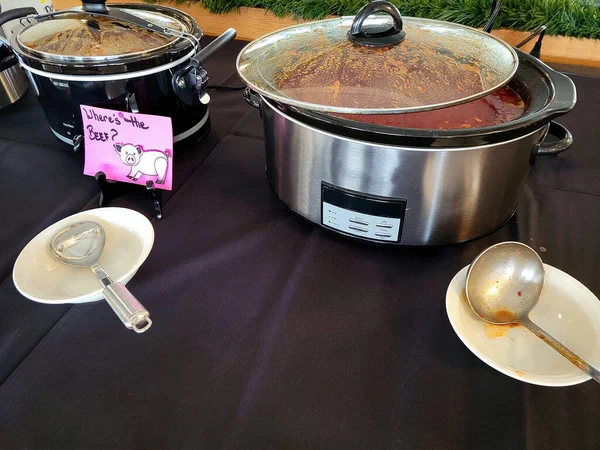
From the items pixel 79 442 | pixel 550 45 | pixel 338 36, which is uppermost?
pixel 338 36

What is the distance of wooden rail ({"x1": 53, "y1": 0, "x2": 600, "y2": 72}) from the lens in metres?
1.11

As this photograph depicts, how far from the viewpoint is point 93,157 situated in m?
0.72

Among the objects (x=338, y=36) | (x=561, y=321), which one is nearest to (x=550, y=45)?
(x=338, y=36)

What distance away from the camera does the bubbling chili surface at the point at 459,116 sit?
0.53 metres

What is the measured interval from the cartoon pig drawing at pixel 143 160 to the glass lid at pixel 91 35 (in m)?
0.14

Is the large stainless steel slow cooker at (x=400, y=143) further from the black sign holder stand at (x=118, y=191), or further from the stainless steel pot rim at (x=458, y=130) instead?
the black sign holder stand at (x=118, y=191)

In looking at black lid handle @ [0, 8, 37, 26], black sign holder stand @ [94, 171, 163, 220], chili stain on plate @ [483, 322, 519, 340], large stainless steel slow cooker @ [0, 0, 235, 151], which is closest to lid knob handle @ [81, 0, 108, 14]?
large stainless steel slow cooker @ [0, 0, 235, 151]

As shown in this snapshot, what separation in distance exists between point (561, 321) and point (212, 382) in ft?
1.34

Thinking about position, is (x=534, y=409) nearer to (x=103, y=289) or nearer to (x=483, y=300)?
(x=483, y=300)

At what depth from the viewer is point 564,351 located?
435 millimetres

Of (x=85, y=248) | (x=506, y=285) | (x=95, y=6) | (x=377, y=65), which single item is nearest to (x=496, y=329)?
(x=506, y=285)

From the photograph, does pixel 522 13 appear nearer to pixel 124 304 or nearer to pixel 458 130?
pixel 458 130

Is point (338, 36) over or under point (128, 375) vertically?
over

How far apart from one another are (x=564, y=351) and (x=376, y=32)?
1.51 ft
